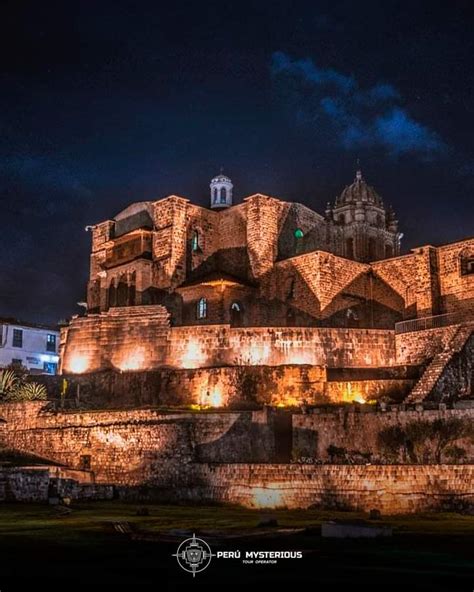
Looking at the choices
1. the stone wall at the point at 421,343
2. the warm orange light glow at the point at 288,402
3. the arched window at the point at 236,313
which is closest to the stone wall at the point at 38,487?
the warm orange light glow at the point at 288,402

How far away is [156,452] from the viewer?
25.0m

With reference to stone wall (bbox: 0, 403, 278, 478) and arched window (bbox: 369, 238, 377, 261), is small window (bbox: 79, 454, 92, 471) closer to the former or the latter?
stone wall (bbox: 0, 403, 278, 478)

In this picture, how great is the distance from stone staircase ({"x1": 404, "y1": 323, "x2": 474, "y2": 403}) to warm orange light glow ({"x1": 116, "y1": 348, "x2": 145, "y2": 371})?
12.4 metres

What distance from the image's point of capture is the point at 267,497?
21.6 meters

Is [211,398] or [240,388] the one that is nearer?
[240,388]

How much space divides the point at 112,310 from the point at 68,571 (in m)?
25.4

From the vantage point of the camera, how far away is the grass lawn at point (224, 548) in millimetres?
9492

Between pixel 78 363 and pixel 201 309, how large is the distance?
7.97 meters

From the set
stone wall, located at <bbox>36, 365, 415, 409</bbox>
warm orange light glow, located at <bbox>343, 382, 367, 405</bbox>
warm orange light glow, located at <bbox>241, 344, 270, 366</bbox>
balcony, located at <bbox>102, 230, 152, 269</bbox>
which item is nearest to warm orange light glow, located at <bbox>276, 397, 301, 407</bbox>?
stone wall, located at <bbox>36, 365, 415, 409</bbox>

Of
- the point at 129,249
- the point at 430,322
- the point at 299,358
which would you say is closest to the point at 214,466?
the point at 299,358

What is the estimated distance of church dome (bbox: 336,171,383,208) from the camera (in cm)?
5531

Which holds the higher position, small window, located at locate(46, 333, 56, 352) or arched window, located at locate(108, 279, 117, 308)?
arched window, located at locate(108, 279, 117, 308)

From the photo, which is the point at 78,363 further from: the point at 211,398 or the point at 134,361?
the point at 211,398

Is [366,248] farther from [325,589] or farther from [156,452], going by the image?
[325,589]
